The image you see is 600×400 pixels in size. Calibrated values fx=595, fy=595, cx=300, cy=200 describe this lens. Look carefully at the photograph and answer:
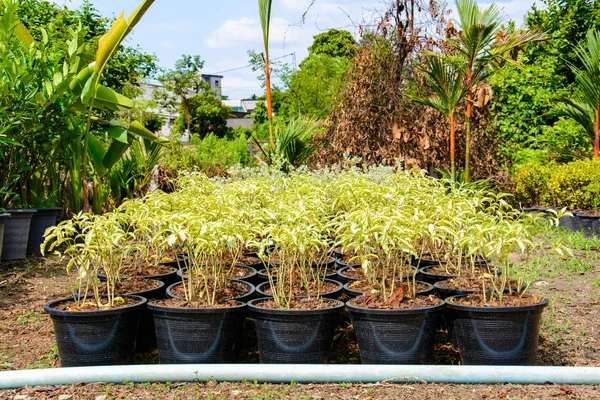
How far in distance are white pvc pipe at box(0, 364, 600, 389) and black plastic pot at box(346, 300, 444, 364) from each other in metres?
0.22

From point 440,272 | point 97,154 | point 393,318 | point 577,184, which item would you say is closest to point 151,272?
point 393,318

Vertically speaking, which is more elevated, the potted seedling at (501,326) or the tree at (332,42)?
the tree at (332,42)

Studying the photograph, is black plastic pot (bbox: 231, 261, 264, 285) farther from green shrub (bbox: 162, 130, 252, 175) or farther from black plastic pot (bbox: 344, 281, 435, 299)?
green shrub (bbox: 162, 130, 252, 175)

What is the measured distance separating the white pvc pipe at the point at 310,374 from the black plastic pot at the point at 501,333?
9.4 inches

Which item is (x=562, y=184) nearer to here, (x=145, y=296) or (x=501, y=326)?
(x=501, y=326)

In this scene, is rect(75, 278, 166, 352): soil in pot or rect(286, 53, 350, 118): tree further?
rect(286, 53, 350, 118): tree

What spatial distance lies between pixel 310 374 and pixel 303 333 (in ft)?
1.03

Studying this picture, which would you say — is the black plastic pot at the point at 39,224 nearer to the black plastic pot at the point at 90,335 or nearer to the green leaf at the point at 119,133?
the green leaf at the point at 119,133

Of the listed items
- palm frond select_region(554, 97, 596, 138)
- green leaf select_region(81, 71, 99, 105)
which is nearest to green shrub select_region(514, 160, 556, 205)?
palm frond select_region(554, 97, 596, 138)

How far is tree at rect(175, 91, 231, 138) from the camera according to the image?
1222 inches

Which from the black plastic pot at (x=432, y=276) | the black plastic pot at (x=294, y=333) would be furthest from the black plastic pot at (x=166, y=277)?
the black plastic pot at (x=432, y=276)

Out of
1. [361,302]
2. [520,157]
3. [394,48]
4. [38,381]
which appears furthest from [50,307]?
[520,157]

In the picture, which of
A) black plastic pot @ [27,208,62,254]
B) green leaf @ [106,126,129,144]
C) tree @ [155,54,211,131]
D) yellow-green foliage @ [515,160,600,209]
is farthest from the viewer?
tree @ [155,54,211,131]

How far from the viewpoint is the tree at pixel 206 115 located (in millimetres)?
31047
